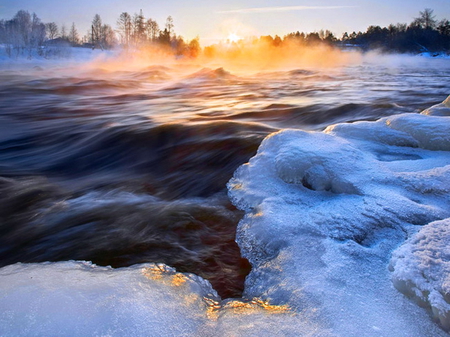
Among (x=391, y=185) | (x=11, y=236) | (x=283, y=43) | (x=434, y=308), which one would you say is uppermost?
(x=283, y=43)

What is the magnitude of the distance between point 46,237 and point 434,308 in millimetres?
2185

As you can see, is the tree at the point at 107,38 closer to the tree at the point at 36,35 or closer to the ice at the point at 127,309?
the tree at the point at 36,35

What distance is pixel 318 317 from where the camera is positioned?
124 centimetres

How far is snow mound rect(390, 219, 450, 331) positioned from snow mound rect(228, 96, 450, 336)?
0.04 meters

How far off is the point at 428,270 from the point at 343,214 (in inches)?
26.4

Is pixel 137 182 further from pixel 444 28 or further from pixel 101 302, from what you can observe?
pixel 444 28

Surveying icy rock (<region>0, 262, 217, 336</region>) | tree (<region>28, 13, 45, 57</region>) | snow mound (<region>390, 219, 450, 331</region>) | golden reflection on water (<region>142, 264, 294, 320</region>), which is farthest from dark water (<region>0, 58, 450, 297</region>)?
tree (<region>28, 13, 45, 57</region>)

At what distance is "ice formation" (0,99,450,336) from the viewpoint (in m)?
1.20

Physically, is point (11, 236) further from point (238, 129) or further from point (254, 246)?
point (238, 129)

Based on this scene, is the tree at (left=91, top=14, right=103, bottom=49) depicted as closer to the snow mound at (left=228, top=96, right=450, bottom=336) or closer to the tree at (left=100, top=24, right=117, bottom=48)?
the tree at (left=100, top=24, right=117, bottom=48)

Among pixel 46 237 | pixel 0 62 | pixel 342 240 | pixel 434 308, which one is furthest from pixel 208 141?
pixel 0 62

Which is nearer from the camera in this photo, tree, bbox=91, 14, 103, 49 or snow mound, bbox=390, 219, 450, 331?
snow mound, bbox=390, 219, 450, 331

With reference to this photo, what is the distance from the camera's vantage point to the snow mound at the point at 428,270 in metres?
1.20

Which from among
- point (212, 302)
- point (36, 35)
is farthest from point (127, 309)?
point (36, 35)
